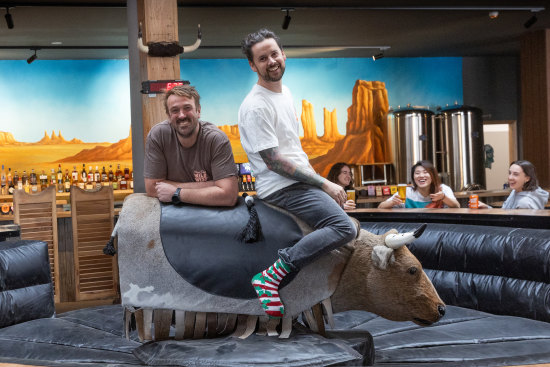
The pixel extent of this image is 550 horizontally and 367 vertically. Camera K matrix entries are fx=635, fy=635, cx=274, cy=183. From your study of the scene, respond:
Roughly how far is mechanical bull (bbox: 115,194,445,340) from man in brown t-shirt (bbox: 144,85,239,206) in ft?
0.31

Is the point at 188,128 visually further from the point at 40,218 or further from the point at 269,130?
the point at 40,218

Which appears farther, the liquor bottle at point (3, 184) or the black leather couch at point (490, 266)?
the liquor bottle at point (3, 184)

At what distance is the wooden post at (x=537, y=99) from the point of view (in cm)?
912

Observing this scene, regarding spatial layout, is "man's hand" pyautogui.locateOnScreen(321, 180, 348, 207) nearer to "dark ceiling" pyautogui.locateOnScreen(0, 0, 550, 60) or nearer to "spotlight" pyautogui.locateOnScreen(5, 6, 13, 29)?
"dark ceiling" pyautogui.locateOnScreen(0, 0, 550, 60)

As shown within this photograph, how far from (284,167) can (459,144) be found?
26.2 ft

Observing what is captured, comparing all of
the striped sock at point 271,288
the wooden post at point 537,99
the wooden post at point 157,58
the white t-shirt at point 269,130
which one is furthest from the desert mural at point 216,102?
the striped sock at point 271,288

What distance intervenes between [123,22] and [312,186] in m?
5.45

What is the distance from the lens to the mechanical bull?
9.92ft

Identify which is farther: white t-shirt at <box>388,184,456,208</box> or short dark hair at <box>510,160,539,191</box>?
white t-shirt at <box>388,184,456,208</box>

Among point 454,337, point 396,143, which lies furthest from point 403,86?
point 454,337

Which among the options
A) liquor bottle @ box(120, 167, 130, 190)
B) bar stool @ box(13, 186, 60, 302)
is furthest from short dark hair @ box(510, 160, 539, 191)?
liquor bottle @ box(120, 167, 130, 190)

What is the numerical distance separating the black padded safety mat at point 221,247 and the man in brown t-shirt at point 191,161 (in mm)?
107

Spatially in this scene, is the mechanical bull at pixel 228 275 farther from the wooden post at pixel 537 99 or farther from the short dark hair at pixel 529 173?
the wooden post at pixel 537 99

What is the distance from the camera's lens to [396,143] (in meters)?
10.4
